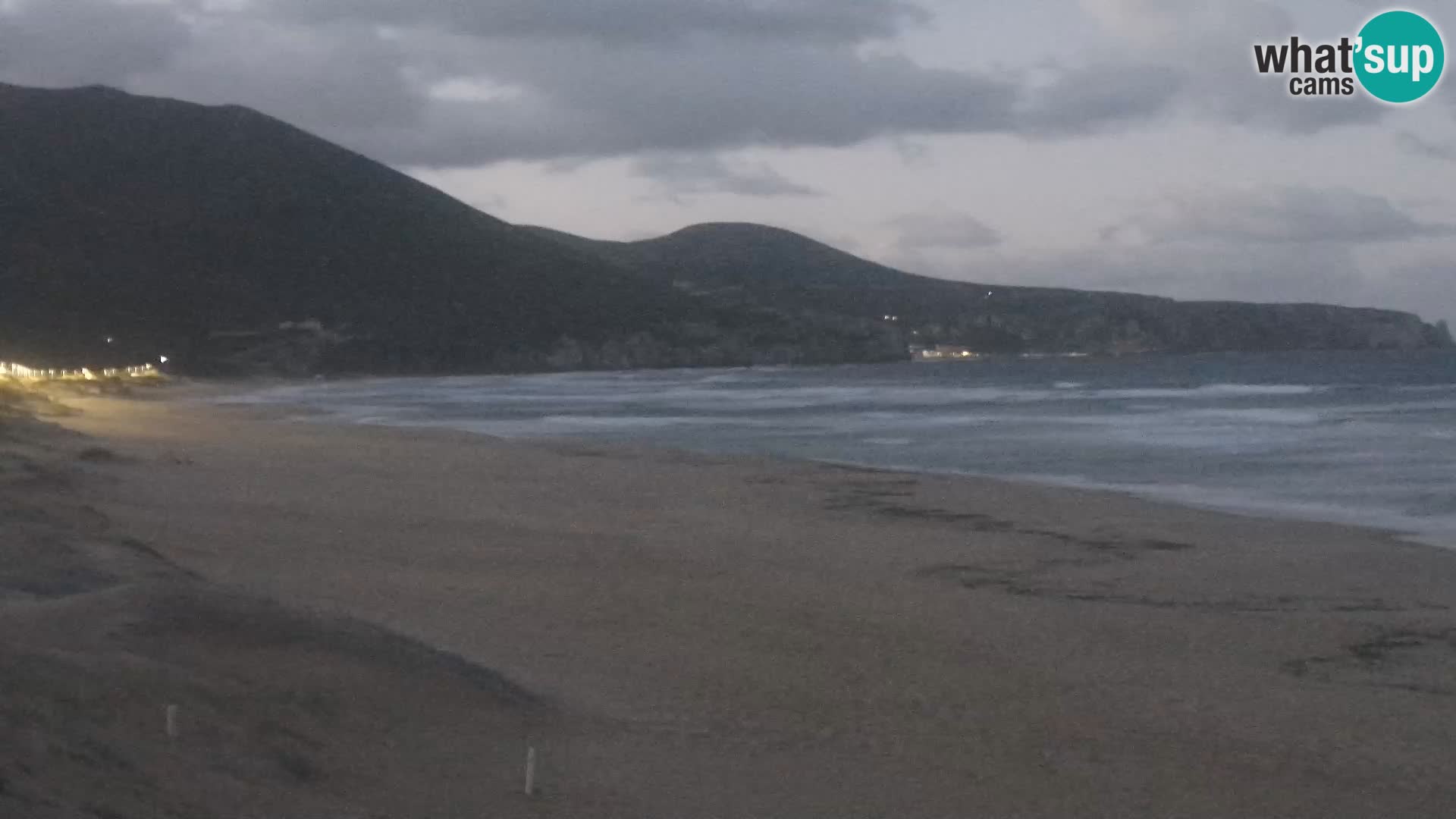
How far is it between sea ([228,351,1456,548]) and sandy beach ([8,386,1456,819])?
16.3 feet

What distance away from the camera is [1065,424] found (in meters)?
41.4

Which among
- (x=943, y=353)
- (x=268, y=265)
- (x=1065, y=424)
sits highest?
(x=268, y=265)

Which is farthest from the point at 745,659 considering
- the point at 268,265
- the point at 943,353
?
the point at 943,353

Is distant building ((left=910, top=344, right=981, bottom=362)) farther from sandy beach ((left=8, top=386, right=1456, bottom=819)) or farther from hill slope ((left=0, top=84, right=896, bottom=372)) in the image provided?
sandy beach ((left=8, top=386, right=1456, bottom=819))

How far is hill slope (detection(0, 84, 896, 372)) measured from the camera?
297 ft

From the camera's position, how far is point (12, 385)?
44.3 meters

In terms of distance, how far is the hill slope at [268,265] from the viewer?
9050 centimetres

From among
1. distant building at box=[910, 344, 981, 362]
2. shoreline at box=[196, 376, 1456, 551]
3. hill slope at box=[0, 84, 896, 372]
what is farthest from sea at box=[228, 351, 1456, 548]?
distant building at box=[910, 344, 981, 362]

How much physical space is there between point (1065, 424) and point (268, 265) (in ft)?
245

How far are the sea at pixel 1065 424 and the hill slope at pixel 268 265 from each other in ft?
41.5

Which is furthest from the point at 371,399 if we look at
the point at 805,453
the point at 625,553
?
the point at 625,553

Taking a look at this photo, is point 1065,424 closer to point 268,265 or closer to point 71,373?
point 71,373

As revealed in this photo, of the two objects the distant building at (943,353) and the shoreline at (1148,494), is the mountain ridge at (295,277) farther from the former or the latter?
the shoreline at (1148,494)

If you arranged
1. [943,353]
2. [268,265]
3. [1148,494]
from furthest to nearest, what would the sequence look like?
[943,353], [268,265], [1148,494]
